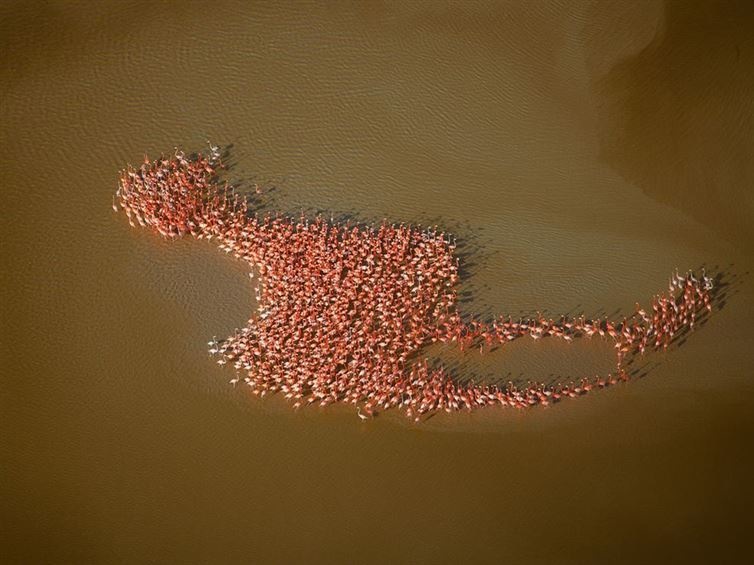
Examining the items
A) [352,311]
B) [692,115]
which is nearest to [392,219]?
[352,311]

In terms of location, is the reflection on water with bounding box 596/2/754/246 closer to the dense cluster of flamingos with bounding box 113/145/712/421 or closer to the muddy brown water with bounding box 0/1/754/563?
the muddy brown water with bounding box 0/1/754/563

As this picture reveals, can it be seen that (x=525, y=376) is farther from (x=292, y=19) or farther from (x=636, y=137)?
(x=292, y=19)

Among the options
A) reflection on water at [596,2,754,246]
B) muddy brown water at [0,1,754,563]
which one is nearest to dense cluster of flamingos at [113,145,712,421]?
muddy brown water at [0,1,754,563]

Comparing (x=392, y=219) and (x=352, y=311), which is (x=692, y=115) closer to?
(x=392, y=219)

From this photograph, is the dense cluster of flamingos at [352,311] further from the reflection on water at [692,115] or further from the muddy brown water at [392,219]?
the reflection on water at [692,115]

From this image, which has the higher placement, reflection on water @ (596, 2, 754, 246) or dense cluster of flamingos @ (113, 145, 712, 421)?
reflection on water @ (596, 2, 754, 246)

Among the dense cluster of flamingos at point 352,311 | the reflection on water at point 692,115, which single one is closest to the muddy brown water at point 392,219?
the reflection on water at point 692,115

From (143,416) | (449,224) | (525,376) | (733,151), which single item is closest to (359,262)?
(449,224)
